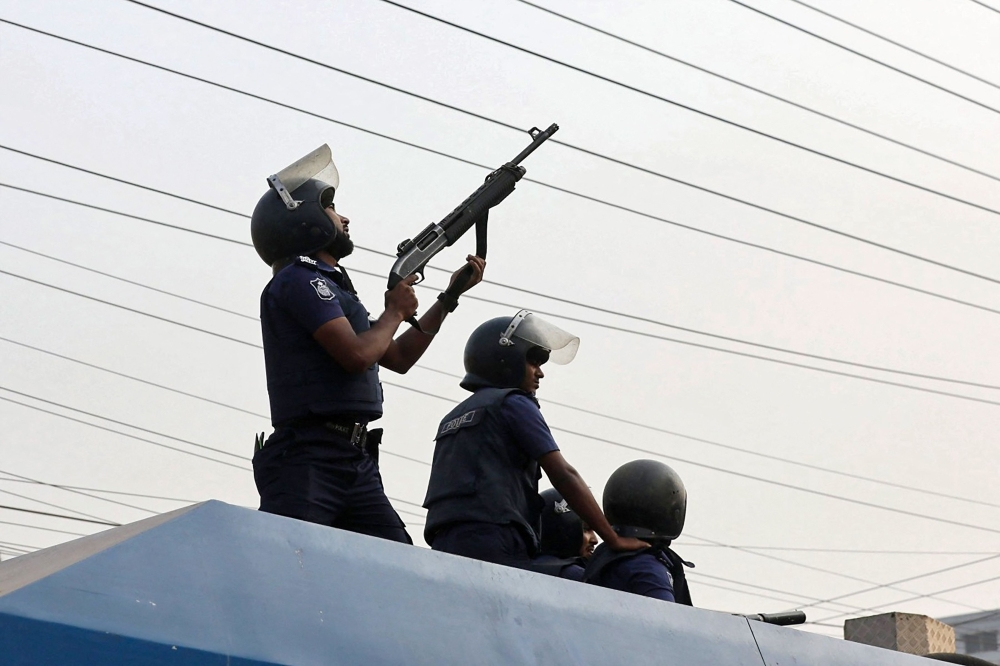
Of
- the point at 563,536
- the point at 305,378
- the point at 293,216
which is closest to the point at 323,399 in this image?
the point at 305,378

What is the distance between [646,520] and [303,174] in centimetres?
199

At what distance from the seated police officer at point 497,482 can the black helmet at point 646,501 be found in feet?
1.08

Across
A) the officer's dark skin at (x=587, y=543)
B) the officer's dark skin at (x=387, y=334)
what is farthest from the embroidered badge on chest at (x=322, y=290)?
the officer's dark skin at (x=587, y=543)

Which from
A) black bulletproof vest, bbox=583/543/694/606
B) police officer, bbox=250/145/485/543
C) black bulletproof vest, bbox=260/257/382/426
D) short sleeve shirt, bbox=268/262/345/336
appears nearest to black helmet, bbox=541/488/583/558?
black bulletproof vest, bbox=583/543/694/606

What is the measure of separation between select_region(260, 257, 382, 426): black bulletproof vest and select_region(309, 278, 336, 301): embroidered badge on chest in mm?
22

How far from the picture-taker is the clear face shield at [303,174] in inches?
186

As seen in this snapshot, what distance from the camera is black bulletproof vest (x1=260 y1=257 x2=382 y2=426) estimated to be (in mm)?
4258

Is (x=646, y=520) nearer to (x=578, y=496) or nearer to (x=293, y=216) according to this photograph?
Answer: (x=578, y=496)

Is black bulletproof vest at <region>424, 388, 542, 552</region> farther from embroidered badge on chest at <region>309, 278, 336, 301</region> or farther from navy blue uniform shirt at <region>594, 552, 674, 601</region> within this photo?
embroidered badge on chest at <region>309, 278, 336, 301</region>

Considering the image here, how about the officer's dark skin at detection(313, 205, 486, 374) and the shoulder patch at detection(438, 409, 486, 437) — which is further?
the shoulder patch at detection(438, 409, 486, 437)

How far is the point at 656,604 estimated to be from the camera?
3.79 metres

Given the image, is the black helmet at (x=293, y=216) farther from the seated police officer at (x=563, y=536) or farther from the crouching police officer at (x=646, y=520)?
the seated police officer at (x=563, y=536)

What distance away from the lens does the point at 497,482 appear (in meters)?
5.04

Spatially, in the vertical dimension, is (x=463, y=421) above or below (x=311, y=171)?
below
